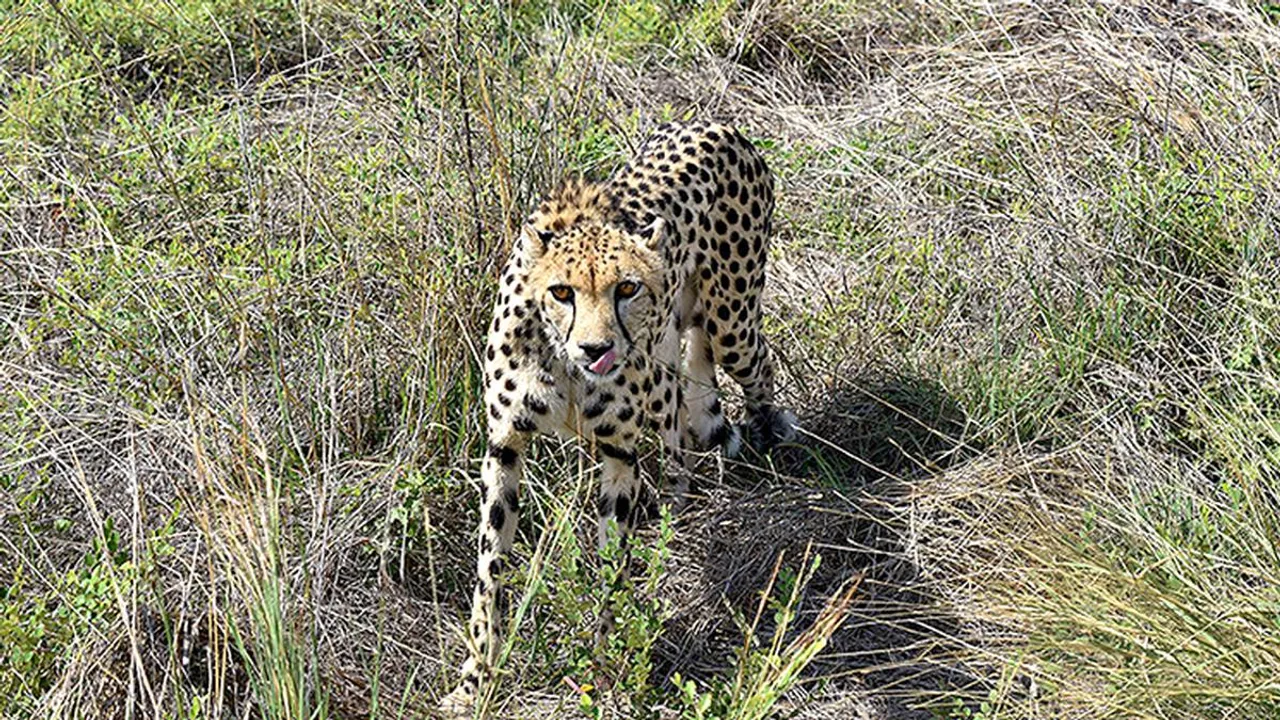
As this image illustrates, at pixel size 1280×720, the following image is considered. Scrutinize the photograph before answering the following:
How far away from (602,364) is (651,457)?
2.54ft

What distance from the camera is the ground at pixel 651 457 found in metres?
3.46

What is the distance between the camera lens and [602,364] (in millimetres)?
3670

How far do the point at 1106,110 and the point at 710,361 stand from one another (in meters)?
1.66

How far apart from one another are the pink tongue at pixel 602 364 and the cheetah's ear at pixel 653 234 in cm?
33

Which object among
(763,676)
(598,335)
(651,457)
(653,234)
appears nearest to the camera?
(763,676)

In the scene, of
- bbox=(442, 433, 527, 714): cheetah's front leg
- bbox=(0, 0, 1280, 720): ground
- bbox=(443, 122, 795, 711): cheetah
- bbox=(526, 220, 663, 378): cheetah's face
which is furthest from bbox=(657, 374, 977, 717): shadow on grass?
bbox=(526, 220, 663, 378): cheetah's face

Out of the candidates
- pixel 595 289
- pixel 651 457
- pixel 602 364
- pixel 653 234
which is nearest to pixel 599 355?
pixel 602 364

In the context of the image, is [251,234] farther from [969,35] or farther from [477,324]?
[969,35]

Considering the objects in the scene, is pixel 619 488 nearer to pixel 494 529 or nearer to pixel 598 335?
pixel 494 529

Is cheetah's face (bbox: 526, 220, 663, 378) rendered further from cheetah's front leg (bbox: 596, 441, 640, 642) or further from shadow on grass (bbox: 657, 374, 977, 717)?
shadow on grass (bbox: 657, 374, 977, 717)

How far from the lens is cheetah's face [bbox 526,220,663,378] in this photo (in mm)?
3672

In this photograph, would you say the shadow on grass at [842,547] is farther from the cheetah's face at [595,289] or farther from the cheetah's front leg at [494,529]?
the cheetah's face at [595,289]

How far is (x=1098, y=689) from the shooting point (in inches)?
136

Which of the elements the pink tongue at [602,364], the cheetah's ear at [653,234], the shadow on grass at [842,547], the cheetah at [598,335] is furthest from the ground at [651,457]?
the cheetah's ear at [653,234]
